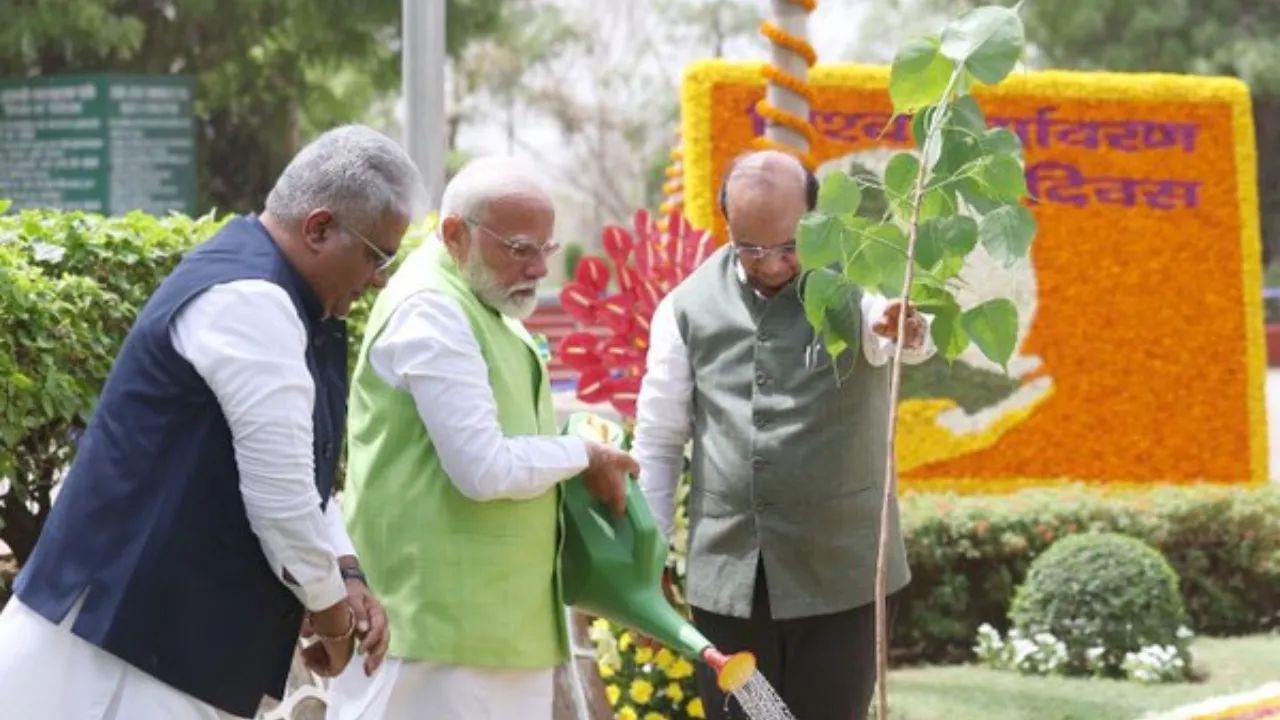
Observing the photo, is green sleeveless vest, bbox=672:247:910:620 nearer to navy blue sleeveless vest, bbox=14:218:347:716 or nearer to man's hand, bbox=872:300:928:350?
man's hand, bbox=872:300:928:350

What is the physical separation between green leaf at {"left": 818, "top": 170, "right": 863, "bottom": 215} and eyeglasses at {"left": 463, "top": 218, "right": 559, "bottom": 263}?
47cm

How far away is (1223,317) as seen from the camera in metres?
11.4

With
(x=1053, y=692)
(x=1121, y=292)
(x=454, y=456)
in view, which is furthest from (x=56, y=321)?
(x=1121, y=292)

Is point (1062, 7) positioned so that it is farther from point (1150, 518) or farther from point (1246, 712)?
point (1246, 712)

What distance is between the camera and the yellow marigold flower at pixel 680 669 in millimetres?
6000

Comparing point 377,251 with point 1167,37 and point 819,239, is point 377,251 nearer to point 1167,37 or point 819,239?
point 819,239

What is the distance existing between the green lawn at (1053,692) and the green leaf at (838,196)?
3.61m

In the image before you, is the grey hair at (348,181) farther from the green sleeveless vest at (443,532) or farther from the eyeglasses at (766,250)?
the eyeglasses at (766,250)

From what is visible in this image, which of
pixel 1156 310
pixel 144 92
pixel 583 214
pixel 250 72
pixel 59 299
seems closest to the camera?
pixel 59 299

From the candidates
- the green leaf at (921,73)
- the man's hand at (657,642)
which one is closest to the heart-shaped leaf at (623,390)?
the man's hand at (657,642)

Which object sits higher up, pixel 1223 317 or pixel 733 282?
pixel 733 282

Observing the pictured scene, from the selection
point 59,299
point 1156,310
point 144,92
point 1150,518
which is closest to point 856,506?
point 59,299

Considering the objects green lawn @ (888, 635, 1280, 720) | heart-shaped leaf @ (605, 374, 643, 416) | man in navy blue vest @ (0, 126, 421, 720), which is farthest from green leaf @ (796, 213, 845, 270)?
green lawn @ (888, 635, 1280, 720)

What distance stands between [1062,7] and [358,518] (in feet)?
92.1
